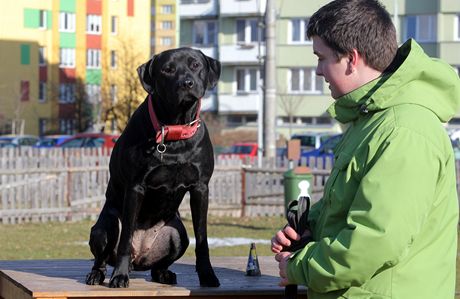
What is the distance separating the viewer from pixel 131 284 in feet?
17.2

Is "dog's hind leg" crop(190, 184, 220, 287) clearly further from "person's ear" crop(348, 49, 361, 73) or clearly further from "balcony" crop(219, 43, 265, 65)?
"balcony" crop(219, 43, 265, 65)

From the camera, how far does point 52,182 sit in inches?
792

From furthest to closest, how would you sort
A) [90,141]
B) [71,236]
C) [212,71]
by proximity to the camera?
[90,141] < [71,236] < [212,71]

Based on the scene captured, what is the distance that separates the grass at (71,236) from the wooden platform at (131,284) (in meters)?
6.55

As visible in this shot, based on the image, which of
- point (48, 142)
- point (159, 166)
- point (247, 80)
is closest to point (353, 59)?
point (159, 166)

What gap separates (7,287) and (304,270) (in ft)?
8.24

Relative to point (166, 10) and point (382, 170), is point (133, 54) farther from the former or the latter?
point (166, 10)

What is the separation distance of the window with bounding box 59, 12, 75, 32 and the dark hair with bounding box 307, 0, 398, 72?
60.3m

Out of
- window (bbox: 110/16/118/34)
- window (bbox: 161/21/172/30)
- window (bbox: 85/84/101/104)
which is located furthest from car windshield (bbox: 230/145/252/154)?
window (bbox: 161/21/172/30)

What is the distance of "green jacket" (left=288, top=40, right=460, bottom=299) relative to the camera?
3.60m

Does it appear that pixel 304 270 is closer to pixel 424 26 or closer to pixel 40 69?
pixel 424 26

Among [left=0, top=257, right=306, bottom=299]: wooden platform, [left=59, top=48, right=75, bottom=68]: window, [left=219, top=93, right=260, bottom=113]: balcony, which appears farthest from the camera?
[left=59, top=48, right=75, bottom=68]: window

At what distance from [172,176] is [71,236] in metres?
12.5

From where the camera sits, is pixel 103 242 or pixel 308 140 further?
pixel 308 140
